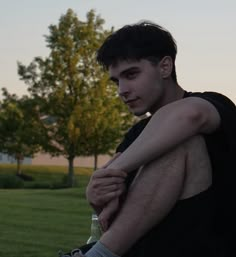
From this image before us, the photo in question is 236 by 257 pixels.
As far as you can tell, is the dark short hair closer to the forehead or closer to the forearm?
the forehead

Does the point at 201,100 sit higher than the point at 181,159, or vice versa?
the point at 201,100

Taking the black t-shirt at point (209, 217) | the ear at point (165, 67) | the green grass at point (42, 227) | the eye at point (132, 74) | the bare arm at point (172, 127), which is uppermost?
the ear at point (165, 67)

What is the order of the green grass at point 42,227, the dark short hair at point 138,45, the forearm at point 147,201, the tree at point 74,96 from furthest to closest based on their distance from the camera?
the tree at point 74,96
the green grass at point 42,227
the dark short hair at point 138,45
the forearm at point 147,201

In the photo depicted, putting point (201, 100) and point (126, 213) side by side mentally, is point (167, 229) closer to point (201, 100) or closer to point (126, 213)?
point (126, 213)

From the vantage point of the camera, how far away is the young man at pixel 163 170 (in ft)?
7.07

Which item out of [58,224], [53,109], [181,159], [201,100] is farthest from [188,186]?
[53,109]

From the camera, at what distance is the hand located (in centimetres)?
224

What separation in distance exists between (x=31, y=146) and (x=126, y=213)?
37053mm

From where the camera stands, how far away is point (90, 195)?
2.31m

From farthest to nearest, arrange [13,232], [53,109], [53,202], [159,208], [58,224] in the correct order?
[53,109], [53,202], [58,224], [13,232], [159,208]

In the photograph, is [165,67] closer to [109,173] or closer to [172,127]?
[172,127]

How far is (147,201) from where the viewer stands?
2.15m

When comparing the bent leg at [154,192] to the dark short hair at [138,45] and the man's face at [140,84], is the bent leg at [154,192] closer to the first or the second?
the man's face at [140,84]

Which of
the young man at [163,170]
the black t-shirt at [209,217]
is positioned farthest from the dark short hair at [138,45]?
the black t-shirt at [209,217]
